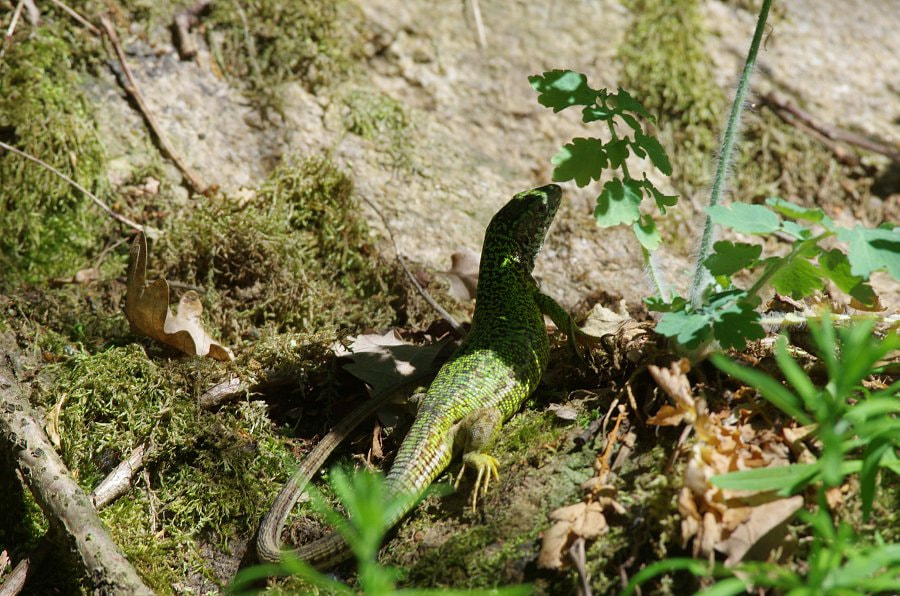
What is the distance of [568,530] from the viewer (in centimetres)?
272

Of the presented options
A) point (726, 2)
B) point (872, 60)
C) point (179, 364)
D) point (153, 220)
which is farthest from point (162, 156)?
point (872, 60)

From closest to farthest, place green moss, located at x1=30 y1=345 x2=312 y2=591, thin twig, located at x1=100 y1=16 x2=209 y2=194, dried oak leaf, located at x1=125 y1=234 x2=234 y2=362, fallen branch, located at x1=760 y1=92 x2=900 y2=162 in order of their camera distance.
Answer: green moss, located at x1=30 y1=345 x2=312 y2=591, dried oak leaf, located at x1=125 y1=234 x2=234 y2=362, thin twig, located at x1=100 y1=16 x2=209 y2=194, fallen branch, located at x1=760 y1=92 x2=900 y2=162

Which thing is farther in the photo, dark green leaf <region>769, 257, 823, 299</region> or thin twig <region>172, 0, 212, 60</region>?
thin twig <region>172, 0, 212, 60</region>

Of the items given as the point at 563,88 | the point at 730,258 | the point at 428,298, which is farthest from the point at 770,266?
the point at 428,298

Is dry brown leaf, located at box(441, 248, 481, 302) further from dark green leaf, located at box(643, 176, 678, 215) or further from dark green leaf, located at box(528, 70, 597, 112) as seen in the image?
dark green leaf, located at box(528, 70, 597, 112)

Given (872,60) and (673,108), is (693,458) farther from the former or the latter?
(872,60)

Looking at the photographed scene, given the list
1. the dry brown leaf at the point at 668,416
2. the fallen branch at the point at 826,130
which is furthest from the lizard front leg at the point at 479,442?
the fallen branch at the point at 826,130

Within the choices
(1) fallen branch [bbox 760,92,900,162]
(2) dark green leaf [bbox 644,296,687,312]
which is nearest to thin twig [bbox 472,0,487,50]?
(1) fallen branch [bbox 760,92,900,162]

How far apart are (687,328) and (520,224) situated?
6.00ft

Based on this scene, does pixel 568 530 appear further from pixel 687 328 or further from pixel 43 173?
pixel 43 173

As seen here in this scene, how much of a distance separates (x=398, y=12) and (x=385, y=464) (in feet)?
15.1

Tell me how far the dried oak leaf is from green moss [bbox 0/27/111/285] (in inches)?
38.2

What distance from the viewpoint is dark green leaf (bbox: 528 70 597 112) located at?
9.96ft

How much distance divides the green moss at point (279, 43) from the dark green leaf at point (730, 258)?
4109mm
